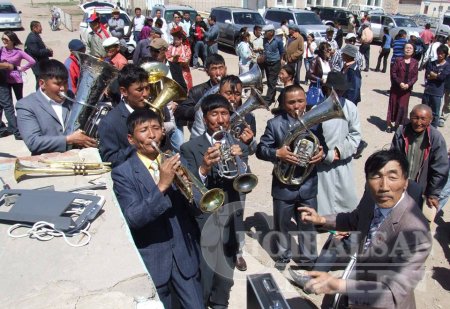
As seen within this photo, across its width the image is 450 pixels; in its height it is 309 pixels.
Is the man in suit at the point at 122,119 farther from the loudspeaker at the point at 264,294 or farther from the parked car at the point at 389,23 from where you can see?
the parked car at the point at 389,23

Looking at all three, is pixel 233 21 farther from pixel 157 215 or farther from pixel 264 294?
pixel 264 294

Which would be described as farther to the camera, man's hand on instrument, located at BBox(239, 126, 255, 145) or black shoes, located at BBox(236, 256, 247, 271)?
black shoes, located at BBox(236, 256, 247, 271)

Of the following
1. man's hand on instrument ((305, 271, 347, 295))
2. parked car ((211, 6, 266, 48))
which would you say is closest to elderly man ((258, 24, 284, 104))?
parked car ((211, 6, 266, 48))

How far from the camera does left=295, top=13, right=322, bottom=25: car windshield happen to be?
1688 centimetres

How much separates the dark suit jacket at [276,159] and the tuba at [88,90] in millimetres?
1661

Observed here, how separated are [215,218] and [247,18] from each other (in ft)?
48.4

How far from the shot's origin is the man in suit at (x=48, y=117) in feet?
11.7

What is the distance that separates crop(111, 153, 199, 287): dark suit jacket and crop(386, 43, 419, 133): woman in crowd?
6882 millimetres

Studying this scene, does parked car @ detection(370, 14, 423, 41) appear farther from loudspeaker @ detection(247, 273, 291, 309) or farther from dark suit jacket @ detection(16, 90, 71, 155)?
loudspeaker @ detection(247, 273, 291, 309)

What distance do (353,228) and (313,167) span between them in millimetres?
1140

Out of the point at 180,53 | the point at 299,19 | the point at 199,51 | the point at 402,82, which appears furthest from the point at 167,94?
the point at 299,19

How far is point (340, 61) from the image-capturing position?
28.2ft

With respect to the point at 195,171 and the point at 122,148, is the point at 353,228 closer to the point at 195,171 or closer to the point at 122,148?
the point at 195,171

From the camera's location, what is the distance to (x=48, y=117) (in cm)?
373
